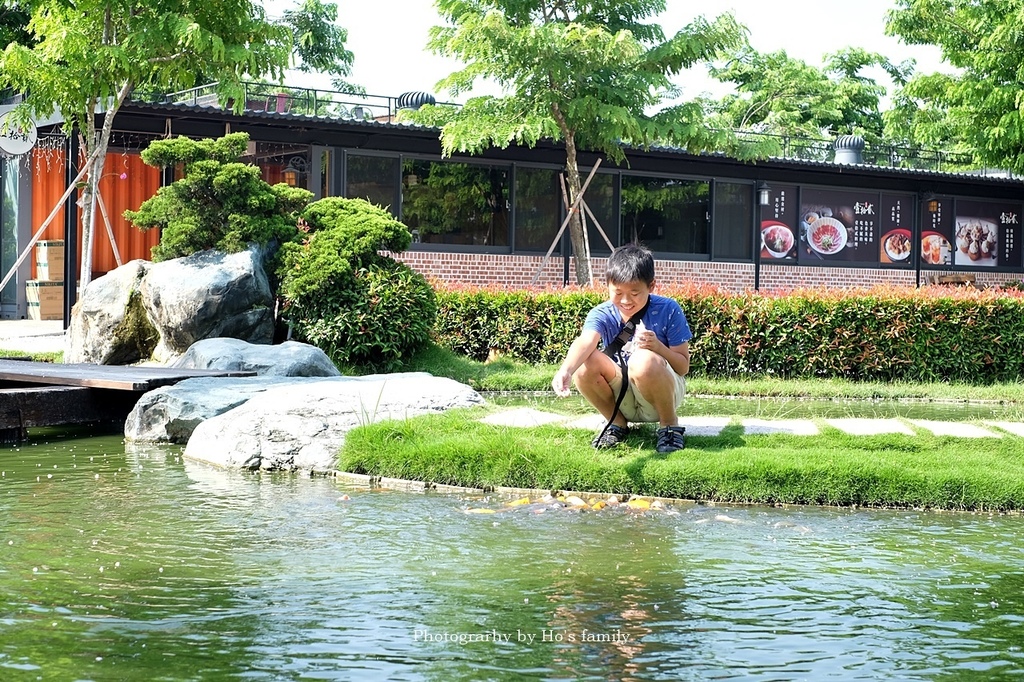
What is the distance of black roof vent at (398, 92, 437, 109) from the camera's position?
71.9ft

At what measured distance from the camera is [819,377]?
13.7 metres

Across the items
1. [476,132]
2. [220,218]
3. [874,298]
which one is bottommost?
[874,298]

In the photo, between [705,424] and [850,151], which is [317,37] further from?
[705,424]

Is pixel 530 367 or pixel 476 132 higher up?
pixel 476 132

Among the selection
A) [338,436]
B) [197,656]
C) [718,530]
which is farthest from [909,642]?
[338,436]

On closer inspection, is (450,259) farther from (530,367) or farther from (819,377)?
(819,377)

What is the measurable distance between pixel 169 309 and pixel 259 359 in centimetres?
197

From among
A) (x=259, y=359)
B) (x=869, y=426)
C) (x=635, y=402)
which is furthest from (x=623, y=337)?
(x=259, y=359)

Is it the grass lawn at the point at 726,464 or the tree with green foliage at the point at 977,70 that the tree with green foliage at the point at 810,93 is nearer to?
the tree with green foliage at the point at 977,70

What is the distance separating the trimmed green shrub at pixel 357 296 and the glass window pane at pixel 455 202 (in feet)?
21.2

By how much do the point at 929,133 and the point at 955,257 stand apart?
14.9ft

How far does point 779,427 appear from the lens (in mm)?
7469

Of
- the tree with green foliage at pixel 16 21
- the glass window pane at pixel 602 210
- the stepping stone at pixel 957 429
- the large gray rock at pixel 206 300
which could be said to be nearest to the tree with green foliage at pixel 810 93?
the glass window pane at pixel 602 210

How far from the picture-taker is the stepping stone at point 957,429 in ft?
24.0
